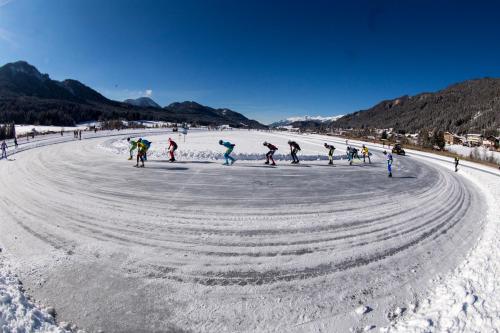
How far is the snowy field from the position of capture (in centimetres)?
359

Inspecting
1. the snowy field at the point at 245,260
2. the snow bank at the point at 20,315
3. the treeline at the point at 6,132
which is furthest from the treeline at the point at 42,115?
the snow bank at the point at 20,315

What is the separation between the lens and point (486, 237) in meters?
6.64

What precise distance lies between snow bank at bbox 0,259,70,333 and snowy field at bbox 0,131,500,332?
0.03m

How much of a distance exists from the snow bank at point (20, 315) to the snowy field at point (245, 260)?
0.03 metres

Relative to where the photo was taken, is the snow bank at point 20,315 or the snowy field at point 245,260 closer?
the snow bank at point 20,315

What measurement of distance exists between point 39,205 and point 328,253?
8225mm

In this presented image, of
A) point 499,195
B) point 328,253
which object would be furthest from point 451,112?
point 328,253

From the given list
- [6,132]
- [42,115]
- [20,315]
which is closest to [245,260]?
[20,315]

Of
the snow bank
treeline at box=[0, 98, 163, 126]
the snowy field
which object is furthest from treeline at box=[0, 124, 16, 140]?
treeline at box=[0, 98, 163, 126]

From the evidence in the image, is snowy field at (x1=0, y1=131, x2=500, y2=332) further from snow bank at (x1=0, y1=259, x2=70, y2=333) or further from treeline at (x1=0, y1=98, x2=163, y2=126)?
treeline at (x1=0, y1=98, x2=163, y2=126)

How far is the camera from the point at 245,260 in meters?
4.92

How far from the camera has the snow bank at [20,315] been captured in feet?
10.3

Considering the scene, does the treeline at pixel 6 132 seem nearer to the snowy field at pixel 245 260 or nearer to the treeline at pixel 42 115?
the snowy field at pixel 245 260

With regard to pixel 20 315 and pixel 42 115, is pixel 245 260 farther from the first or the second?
pixel 42 115
